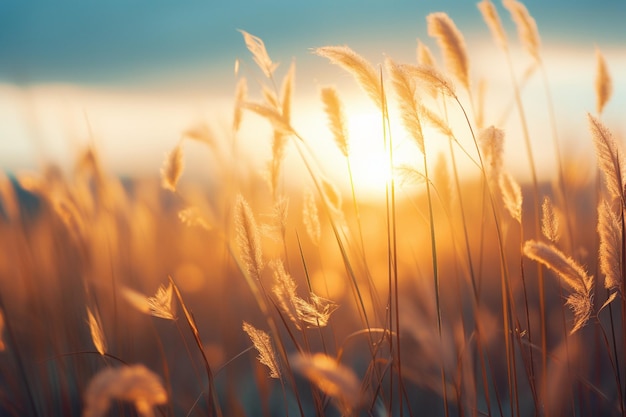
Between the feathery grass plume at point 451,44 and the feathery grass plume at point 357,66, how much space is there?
229 millimetres

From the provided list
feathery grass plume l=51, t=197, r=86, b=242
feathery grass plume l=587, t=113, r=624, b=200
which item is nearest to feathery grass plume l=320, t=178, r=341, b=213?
feathery grass plume l=587, t=113, r=624, b=200

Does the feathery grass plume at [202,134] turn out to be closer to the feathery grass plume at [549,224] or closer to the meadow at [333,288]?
the meadow at [333,288]

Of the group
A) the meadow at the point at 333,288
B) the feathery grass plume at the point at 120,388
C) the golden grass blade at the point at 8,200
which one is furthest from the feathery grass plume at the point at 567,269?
the golden grass blade at the point at 8,200

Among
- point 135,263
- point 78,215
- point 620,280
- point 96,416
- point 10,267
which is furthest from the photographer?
point 10,267

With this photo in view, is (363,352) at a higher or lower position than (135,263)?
lower

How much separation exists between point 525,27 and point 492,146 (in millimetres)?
673

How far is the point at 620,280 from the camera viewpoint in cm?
105

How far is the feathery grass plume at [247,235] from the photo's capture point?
104 centimetres

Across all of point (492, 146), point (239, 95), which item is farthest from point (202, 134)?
point (492, 146)

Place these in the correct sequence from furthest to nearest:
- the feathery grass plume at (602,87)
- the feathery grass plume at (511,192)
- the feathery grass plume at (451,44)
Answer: the feathery grass plume at (602,87)
the feathery grass plume at (451,44)
the feathery grass plume at (511,192)

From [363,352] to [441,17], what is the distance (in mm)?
1331

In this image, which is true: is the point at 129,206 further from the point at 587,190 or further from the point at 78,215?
the point at 587,190

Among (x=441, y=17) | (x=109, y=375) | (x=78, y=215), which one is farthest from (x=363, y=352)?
(x=109, y=375)

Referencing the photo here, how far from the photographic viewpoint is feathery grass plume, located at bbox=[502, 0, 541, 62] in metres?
1.53
